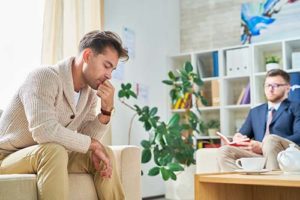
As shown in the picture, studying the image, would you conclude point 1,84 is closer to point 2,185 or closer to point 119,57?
point 119,57

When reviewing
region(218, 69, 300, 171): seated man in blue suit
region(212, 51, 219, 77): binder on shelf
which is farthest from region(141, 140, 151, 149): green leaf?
region(212, 51, 219, 77): binder on shelf

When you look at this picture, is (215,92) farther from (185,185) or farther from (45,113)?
(45,113)

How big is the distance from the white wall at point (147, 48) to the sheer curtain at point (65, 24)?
386 millimetres

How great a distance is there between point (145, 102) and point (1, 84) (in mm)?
1667

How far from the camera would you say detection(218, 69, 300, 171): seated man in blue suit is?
8.93ft

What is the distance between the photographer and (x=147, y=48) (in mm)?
4160

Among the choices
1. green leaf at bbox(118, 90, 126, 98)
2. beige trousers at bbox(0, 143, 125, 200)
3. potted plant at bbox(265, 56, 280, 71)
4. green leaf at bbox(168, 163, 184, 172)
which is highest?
potted plant at bbox(265, 56, 280, 71)

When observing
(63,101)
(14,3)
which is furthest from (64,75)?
(14,3)

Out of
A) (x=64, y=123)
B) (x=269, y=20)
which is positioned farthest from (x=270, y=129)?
(x=64, y=123)

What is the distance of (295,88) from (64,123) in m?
2.50

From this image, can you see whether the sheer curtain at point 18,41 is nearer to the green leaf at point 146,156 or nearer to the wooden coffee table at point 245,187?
the green leaf at point 146,156

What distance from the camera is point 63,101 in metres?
1.82

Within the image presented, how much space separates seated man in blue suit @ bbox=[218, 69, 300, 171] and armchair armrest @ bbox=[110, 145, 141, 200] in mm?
811

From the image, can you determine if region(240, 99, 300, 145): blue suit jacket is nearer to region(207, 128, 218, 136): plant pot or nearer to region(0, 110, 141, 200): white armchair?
region(207, 128, 218, 136): plant pot
